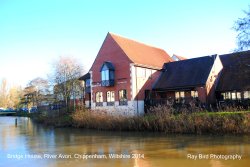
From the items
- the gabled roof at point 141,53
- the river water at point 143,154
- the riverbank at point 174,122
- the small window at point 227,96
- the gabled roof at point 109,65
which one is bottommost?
the river water at point 143,154

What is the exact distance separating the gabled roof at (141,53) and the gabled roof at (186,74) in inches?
81.8

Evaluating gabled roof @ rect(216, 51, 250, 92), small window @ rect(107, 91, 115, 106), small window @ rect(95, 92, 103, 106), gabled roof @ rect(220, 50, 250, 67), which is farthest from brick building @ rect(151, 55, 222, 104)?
small window @ rect(95, 92, 103, 106)

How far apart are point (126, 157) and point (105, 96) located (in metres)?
21.5

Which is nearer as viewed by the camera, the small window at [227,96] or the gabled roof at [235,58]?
the gabled roof at [235,58]

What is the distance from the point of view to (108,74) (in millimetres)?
34469

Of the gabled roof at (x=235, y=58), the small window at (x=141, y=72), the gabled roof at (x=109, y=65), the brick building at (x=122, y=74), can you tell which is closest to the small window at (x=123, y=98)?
the brick building at (x=122, y=74)

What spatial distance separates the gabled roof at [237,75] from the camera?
29250 millimetres

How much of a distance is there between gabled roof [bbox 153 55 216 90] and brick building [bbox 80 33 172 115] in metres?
1.36

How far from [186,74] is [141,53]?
6.97m

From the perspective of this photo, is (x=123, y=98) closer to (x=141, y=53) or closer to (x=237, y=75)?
(x=141, y=53)

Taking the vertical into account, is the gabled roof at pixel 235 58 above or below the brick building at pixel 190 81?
above

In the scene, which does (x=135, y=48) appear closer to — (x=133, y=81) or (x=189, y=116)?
(x=133, y=81)

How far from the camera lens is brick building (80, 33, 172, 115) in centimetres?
3278

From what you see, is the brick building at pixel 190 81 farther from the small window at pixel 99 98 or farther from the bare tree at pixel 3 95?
the bare tree at pixel 3 95
